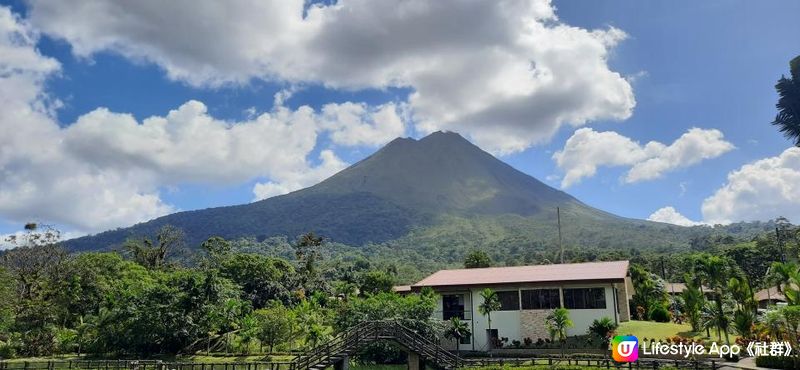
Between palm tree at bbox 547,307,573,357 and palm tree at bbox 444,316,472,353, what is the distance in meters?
5.90

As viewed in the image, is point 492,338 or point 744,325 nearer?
point 744,325

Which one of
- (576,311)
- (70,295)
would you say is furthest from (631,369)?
(70,295)

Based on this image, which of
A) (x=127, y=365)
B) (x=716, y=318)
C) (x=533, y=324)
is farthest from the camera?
(x=533, y=324)

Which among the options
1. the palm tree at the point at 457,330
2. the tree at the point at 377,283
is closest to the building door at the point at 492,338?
the palm tree at the point at 457,330

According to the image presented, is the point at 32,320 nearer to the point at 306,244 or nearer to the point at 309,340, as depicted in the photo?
the point at 309,340

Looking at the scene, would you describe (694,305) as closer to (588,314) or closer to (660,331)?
(660,331)

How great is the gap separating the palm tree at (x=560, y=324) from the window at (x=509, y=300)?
344cm

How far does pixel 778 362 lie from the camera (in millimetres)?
24953

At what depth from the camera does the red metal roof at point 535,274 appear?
122ft

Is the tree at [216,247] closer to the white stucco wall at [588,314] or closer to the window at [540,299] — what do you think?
the window at [540,299]

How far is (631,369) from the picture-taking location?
24812 millimetres

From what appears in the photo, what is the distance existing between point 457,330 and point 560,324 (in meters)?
7.46

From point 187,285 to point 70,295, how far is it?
1740cm

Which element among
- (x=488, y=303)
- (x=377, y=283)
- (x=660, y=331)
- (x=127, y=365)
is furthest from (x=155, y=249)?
(x=660, y=331)
